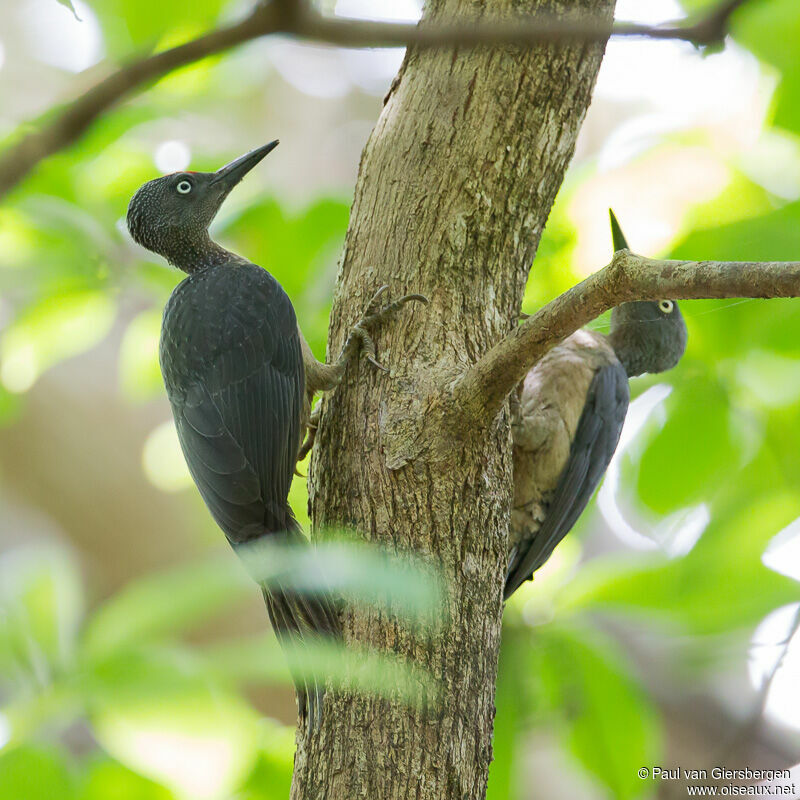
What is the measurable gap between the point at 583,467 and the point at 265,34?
6.93ft

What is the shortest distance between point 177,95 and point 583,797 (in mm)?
4958

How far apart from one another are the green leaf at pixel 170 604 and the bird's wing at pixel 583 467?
177 centimetres

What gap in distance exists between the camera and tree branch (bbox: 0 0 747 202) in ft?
1.30

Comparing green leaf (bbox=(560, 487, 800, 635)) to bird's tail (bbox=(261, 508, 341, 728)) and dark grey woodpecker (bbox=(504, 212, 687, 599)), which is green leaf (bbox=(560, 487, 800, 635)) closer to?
bird's tail (bbox=(261, 508, 341, 728))

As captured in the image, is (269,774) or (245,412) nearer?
(269,774)

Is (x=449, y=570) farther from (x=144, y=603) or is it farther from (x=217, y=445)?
(x=144, y=603)

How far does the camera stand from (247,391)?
2.02m

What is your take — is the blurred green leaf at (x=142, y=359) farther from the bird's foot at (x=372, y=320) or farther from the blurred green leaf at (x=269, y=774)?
the blurred green leaf at (x=269, y=774)

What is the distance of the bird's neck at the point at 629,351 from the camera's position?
2.83 m

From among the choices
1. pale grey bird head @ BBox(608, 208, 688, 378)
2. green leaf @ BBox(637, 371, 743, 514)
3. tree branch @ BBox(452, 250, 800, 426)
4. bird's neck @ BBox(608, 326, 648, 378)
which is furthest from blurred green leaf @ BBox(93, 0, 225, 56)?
bird's neck @ BBox(608, 326, 648, 378)

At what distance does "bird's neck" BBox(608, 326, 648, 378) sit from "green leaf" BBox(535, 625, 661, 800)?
1339 mm

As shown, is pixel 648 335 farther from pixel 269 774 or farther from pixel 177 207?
pixel 269 774

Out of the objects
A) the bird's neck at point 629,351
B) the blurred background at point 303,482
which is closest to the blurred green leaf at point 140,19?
the blurred background at point 303,482

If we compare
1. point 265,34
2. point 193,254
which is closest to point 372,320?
point 193,254
